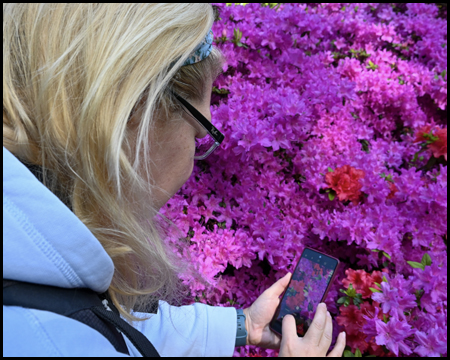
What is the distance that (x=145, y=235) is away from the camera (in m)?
0.98

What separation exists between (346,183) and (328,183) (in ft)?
0.28

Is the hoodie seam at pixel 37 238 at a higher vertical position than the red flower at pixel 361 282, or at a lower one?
higher

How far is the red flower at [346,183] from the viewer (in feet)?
5.51

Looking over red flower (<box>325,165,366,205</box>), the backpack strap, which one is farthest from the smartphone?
the backpack strap

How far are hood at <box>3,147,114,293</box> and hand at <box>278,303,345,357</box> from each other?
2.63ft

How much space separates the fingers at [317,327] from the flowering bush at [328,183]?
0.15m

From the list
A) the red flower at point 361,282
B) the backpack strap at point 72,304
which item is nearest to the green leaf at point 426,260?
the red flower at point 361,282

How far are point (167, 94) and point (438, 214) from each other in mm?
1369

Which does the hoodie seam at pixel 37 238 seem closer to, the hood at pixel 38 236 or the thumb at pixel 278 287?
the hood at pixel 38 236

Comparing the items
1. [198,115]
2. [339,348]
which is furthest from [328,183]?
[198,115]

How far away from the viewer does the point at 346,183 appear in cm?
169

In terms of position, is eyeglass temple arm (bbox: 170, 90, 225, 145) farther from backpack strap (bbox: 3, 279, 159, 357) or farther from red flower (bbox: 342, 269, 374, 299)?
red flower (bbox: 342, 269, 374, 299)

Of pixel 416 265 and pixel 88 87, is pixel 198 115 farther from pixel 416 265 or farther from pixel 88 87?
pixel 416 265

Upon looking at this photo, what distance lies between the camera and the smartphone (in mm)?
1332
